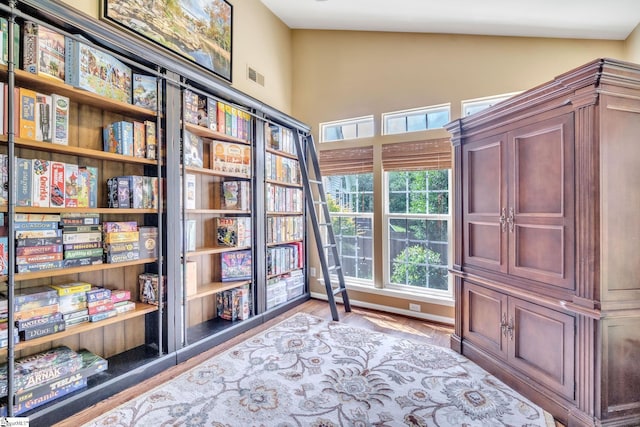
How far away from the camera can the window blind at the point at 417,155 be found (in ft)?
10.0

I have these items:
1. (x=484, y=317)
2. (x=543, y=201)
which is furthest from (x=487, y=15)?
(x=484, y=317)

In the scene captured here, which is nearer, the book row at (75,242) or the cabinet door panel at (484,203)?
the book row at (75,242)

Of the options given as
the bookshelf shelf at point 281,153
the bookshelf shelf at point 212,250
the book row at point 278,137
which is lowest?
the bookshelf shelf at point 212,250

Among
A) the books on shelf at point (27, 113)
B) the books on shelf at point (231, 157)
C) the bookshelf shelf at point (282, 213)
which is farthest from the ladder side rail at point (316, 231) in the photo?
the books on shelf at point (27, 113)

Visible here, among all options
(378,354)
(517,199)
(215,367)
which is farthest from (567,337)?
(215,367)

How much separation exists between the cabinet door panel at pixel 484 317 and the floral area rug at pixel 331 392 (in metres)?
0.20

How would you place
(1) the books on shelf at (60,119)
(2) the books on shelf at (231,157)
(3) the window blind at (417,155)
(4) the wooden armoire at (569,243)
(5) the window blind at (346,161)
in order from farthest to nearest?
(5) the window blind at (346,161) < (3) the window blind at (417,155) < (2) the books on shelf at (231,157) < (1) the books on shelf at (60,119) < (4) the wooden armoire at (569,243)

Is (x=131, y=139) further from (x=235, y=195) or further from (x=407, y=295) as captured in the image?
(x=407, y=295)

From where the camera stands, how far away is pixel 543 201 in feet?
5.83

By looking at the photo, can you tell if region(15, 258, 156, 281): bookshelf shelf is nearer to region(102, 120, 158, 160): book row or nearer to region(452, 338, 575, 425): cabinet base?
region(102, 120, 158, 160): book row

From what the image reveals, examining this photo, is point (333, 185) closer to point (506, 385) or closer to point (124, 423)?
point (506, 385)

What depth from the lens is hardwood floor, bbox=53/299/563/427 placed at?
1.78m

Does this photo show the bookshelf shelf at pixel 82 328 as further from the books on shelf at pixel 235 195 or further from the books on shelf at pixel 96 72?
the books on shelf at pixel 96 72

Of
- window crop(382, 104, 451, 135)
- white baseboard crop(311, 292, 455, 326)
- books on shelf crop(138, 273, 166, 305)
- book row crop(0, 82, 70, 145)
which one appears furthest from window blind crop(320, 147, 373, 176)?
book row crop(0, 82, 70, 145)
